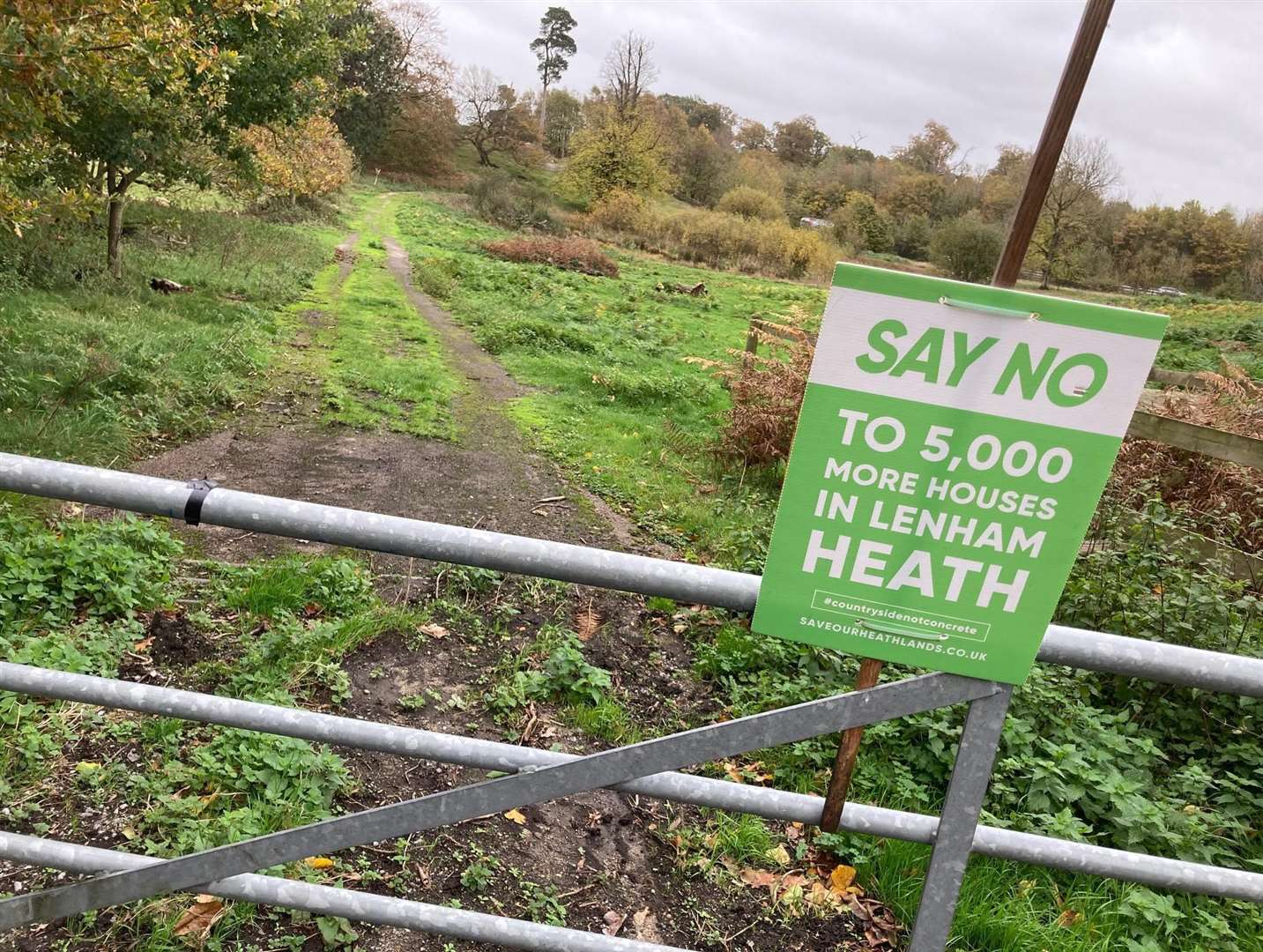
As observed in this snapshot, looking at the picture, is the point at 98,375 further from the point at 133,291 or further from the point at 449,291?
the point at 449,291

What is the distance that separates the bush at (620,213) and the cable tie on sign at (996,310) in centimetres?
3893

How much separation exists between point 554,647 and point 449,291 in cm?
1500

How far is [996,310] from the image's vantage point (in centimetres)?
111

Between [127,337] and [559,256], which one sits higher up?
[559,256]

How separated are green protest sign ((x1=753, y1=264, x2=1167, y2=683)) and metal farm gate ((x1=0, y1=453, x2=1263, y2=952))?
8cm

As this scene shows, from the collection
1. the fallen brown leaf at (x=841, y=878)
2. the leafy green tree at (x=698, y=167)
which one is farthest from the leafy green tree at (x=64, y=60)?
the leafy green tree at (x=698, y=167)

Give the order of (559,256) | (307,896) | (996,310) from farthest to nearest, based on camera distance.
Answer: (559,256) → (307,896) → (996,310)

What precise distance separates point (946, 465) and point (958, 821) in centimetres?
62

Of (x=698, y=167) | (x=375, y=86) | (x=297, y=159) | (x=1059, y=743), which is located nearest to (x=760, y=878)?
(x=1059, y=743)

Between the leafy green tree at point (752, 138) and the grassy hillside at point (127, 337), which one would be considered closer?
the grassy hillside at point (127, 337)

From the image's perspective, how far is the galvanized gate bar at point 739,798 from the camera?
1.50 m

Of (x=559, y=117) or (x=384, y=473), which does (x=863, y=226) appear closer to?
(x=384, y=473)

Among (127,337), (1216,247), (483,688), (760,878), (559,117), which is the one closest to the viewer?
(760,878)

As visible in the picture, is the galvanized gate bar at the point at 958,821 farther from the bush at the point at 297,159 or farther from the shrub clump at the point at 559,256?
the shrub clump at the point at 559,256
